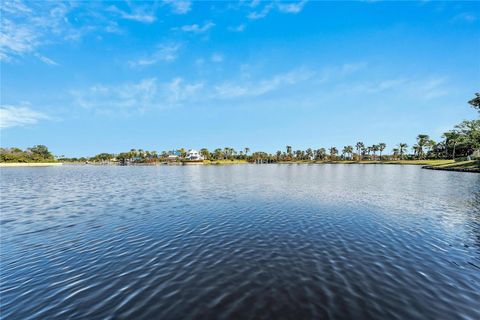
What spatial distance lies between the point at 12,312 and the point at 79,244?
714 centimetres

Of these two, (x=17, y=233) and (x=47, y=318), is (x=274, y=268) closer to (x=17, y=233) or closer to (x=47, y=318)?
(x=47, y=318)

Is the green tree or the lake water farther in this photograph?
the green tree

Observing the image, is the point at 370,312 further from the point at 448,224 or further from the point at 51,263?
the point at 448,224

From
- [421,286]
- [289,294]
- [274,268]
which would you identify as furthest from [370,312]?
[274,268]

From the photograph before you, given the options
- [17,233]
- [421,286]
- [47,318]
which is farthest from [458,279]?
[17,233]

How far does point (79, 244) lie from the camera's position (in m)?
14.4

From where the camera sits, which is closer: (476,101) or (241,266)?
(241,266)

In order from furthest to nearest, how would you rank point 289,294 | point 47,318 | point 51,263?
point 51,263 < point 289,294 < point 47,318

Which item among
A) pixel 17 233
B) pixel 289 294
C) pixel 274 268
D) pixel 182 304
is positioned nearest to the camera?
pixel 182 304

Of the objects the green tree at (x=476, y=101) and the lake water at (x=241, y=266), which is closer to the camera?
the lake water at (x=241, y=266)

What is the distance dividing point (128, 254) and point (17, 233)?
11590mm

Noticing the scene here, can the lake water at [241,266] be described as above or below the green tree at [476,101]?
below

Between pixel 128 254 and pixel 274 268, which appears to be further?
pixel 128 254

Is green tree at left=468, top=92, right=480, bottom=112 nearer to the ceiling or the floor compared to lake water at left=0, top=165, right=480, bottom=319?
nearer to the ceiling
